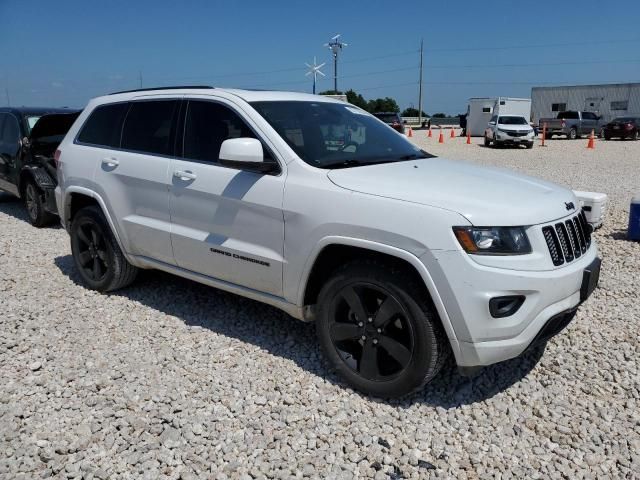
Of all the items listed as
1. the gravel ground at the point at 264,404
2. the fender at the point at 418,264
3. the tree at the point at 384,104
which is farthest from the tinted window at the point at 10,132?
the tree at the point at 384,104

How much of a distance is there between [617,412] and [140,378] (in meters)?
2.92

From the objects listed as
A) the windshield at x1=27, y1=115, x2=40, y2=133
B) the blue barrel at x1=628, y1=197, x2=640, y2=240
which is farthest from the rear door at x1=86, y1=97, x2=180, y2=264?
the blue barrel at x1=628, y1=197, x2=640, y2=240

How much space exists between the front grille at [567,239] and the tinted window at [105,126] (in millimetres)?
3531

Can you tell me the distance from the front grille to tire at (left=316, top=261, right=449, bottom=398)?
2.40ft

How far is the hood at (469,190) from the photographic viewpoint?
2783 mm

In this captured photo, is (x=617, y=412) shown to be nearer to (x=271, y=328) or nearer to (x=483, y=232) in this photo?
(x=483, y=232)

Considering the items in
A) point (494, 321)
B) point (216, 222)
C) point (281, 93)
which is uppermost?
point (281, 93)

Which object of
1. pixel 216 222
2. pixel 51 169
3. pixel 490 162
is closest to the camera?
pixel 216 222

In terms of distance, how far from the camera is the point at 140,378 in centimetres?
350

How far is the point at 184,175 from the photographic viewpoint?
3.88 meters

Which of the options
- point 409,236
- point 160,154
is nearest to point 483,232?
point 409,236

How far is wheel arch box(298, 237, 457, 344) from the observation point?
2799 mm

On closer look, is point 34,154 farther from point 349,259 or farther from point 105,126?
point 349,259

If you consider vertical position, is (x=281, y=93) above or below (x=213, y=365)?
above
